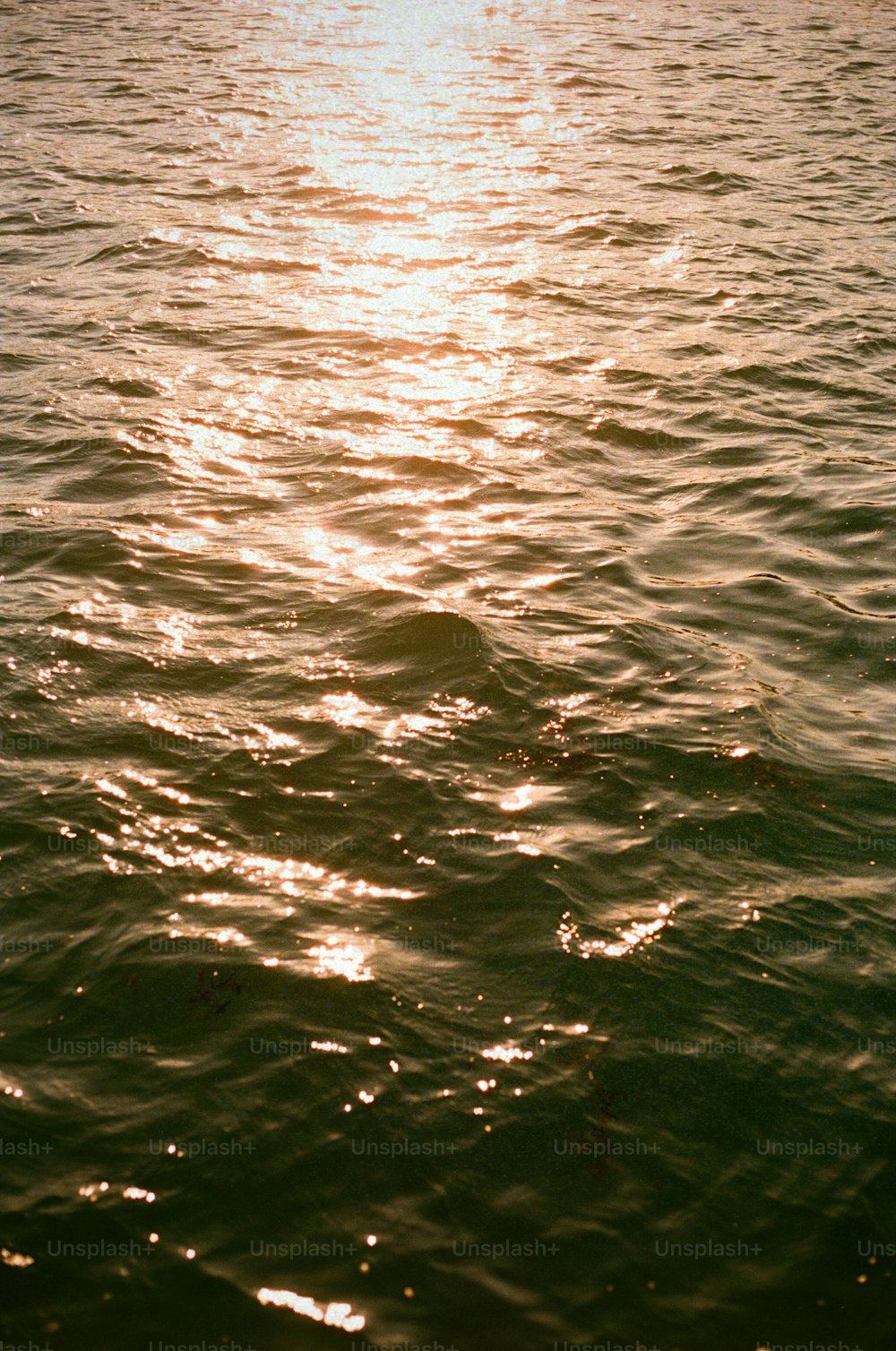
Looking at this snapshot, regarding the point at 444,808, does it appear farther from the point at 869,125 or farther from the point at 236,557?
the point at 869,125

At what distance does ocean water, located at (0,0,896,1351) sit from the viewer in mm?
4195

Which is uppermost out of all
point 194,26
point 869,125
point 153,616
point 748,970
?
point 194,26

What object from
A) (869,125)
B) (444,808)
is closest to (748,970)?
(444,808)

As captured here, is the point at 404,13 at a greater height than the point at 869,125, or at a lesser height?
greater

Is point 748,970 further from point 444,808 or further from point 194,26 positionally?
point 194,26

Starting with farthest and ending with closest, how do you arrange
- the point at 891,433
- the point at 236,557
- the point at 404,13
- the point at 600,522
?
the point at 404,13, the point at 891,433, the point at 600,522, the point at 236,557

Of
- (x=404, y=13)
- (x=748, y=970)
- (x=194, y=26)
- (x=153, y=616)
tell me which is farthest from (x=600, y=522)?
(x=404, y=13)

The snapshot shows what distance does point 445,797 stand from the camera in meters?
6.18

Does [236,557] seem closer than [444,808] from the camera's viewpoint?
No

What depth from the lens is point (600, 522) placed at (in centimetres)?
888

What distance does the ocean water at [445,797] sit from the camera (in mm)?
4195

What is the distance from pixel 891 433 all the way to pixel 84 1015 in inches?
325

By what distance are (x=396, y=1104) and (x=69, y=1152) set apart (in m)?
1.18

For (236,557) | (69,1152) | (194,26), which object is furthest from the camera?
(194,26)
